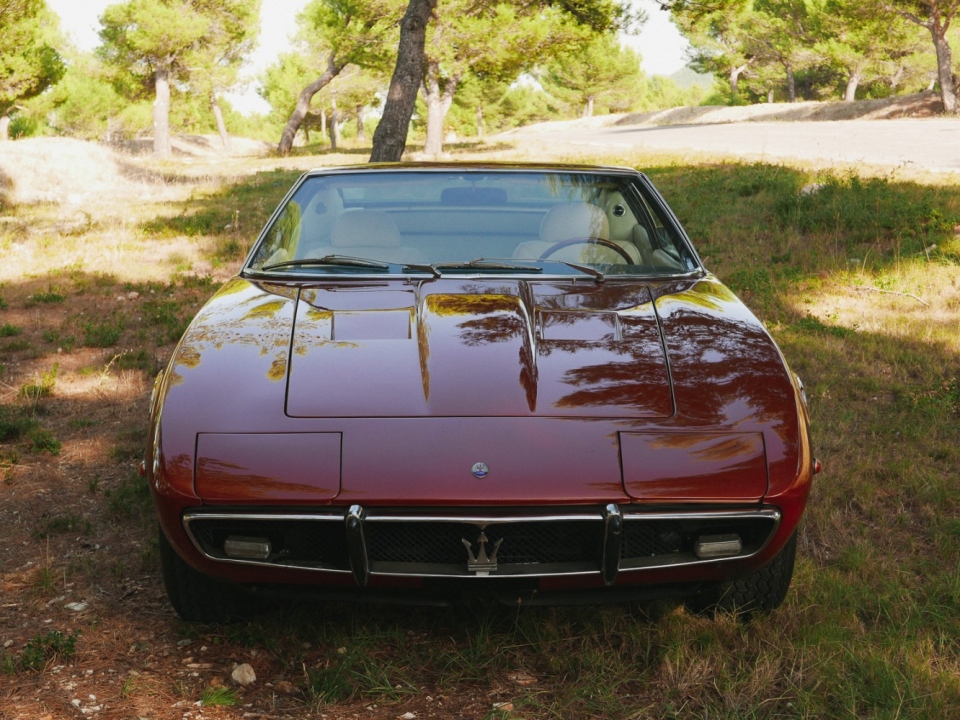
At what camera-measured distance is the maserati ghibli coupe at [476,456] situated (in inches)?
91.0

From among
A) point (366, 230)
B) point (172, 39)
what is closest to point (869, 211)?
point (366, 230)

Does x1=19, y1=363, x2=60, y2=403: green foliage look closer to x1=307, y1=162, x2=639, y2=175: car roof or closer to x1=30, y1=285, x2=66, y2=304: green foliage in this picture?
x1=30, y1=285, x2=66, y2=304: green foliage

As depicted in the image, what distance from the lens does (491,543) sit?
235 centimetres

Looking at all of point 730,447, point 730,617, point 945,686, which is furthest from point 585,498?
point 945,686

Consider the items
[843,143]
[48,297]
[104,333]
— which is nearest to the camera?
[104,333]

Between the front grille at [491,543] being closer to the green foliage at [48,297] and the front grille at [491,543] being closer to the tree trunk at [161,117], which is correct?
the green foliage at [48,297]

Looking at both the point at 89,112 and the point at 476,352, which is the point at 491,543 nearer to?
the point at 476,352

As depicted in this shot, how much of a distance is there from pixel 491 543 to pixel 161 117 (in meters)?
30.7

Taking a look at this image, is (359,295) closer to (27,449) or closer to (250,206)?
(27,449)

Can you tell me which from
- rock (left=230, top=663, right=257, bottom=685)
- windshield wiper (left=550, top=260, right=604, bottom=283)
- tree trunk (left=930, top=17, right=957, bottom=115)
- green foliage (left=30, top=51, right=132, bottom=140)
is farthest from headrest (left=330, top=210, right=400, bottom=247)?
green foliage (left=30, top=51, right=132, bottom=140)

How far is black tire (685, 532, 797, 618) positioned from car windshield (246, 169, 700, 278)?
1.27m

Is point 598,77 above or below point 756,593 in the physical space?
above

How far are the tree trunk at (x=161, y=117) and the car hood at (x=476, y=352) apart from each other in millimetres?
28825

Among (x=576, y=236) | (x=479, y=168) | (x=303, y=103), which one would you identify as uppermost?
(x=303, y=103)
